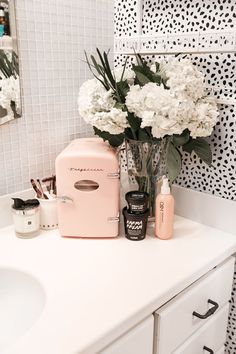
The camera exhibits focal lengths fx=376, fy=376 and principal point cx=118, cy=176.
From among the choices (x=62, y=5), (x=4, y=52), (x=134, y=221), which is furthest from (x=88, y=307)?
(x=62, y=5)

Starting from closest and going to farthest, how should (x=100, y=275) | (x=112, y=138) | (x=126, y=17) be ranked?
(x=100, y=275)
(x=112, y=138)
(x=126, y=17)

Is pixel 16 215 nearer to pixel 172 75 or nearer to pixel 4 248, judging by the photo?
pixel 4 248

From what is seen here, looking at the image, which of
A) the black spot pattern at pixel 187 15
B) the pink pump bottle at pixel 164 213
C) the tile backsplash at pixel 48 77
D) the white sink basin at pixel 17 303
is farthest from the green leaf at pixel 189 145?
the white sink basin at pixel 17 303

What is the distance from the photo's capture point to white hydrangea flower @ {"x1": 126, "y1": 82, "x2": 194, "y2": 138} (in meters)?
0.99

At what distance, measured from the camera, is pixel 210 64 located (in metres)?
1.13

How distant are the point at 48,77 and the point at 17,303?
0.71 metres

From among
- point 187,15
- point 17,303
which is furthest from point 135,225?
point 187,15

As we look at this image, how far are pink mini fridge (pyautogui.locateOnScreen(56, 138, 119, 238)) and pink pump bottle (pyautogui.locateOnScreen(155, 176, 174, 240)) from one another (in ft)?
0.41

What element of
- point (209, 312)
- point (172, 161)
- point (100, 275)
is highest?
point (172, 161)

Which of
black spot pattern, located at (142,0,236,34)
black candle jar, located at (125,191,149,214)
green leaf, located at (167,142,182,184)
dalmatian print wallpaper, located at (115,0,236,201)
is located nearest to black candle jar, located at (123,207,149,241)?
black candle jar, located at (125,191,149,214)

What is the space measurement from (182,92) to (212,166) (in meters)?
0.30

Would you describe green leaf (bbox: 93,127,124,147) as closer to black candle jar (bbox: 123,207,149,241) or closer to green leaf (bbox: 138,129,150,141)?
green leaf (bbox: 138,129,150,141)

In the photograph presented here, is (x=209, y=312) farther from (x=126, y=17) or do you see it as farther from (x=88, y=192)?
(x=126, y=17)

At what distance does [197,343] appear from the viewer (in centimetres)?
110
